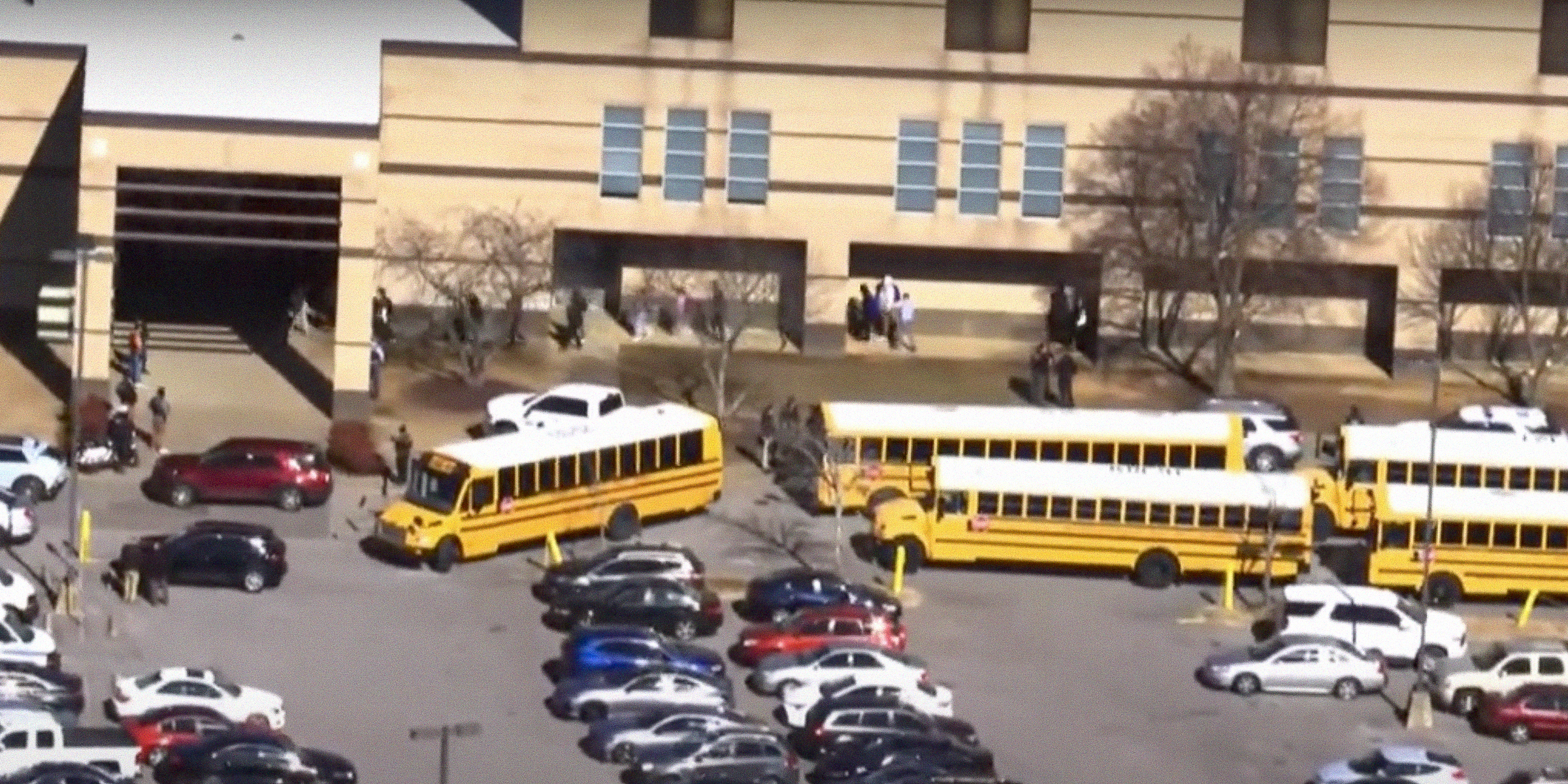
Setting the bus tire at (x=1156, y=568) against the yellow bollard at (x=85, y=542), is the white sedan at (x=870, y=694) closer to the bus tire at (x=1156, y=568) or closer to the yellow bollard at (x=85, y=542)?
the bus tire at (x=1156, y=568)

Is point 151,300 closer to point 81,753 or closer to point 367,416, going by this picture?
point 367,416

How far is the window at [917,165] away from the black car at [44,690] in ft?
81.8

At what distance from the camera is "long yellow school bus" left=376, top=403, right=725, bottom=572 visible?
70.2m

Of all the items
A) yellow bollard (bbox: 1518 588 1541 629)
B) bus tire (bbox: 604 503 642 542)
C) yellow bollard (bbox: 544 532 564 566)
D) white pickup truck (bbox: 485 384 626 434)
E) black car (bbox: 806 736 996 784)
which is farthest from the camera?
white pickup truck (bbox: 485 384 626 434)

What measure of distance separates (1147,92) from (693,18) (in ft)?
26.6

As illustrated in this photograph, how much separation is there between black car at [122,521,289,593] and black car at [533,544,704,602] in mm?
4012

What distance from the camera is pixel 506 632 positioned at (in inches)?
2648

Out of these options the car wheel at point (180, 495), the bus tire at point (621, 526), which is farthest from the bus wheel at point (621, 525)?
the car wheel at point (180, 495)

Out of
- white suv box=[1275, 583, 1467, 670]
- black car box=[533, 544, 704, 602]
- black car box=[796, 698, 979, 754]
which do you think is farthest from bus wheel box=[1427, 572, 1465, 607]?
black car box=[796, 698, 979, 754]

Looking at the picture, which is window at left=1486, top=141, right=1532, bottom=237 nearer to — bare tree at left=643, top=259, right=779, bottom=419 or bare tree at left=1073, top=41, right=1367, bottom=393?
bare tree at left=1073, top=41, right=1367, bottom=393

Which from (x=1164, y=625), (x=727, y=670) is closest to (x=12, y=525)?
(x=727, y=670)

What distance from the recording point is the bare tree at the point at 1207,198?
82.0 meters

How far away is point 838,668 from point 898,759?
4.43 m

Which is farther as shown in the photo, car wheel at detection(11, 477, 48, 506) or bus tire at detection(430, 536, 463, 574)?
car wheel at detection(11, 477, 48, 506)
